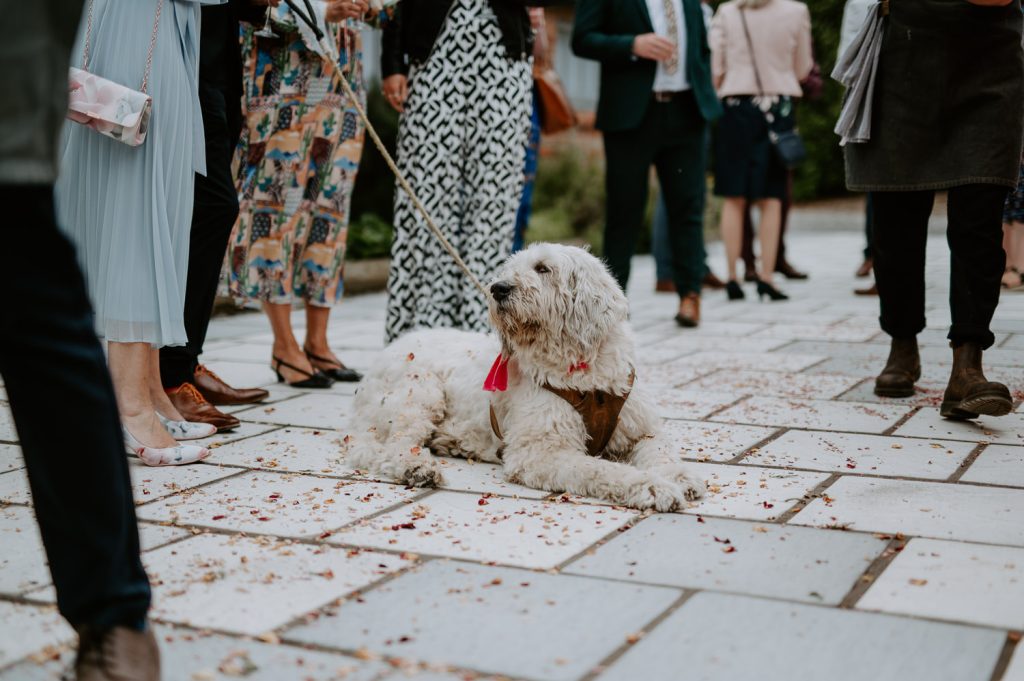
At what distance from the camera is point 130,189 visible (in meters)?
3.87

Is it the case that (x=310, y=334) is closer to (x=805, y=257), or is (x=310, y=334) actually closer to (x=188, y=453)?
(x=188, y=453)

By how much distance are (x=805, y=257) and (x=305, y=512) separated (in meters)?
10.4

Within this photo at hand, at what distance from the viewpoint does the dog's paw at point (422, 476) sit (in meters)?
3.68

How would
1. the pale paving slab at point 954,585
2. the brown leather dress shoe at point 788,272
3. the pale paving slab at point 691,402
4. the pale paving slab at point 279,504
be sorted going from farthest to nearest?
the brown leather dress shoe at point 788,272 < the pale paving slab at point 691,402 < the pale paving slab at point 279,504 < the pale paving slab at point 954,585

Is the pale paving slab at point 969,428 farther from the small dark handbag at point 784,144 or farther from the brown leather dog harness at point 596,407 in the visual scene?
the small dark handbag at point 784,144

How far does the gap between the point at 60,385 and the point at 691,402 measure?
11.6ft

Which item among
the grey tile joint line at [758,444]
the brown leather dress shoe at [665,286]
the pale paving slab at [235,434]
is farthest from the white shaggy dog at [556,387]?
the brown leather dress shoe at [665,286]

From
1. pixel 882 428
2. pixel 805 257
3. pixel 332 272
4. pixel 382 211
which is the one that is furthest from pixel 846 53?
pixel 805 257

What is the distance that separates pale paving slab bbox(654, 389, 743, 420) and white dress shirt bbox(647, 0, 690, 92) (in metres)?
2.59

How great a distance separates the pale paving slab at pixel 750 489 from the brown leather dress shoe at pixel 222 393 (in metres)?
2.13

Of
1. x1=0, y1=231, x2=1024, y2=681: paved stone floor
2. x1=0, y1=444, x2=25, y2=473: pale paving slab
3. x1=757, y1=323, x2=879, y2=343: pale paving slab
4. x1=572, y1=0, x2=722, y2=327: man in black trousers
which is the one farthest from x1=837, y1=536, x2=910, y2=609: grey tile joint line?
x1=572, y1=0, x2=722, y2=327: man in black trousers

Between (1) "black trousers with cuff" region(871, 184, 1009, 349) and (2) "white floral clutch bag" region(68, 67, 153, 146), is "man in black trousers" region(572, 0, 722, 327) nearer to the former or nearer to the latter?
(1) "black trousers with cuff" region(871, 184, 1009, 349)

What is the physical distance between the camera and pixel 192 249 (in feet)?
14.7

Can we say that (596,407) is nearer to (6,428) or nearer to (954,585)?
(954,585)
